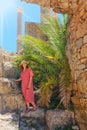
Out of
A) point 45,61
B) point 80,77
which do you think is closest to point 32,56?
point 45,61

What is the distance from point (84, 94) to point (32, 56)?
325 centimetres

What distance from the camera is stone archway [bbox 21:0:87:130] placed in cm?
706

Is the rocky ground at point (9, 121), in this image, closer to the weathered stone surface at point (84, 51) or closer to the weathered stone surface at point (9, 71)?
the weathered stone surface at point (9, 71)

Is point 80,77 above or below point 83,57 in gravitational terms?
below

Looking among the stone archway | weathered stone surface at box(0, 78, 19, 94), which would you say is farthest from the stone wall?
the stone archway

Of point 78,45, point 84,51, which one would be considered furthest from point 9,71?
point 84,51

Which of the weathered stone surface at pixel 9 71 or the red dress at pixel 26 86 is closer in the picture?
the red dress at pixel 26 86

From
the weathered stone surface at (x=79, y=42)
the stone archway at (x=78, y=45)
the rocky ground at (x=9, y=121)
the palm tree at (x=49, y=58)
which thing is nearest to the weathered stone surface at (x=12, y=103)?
the rocky ground at (x=9, y=121)

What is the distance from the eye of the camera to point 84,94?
7.30 m

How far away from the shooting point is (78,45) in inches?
289

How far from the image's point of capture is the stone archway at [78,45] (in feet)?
23.2

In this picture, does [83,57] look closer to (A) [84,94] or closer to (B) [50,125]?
(A) [84,94]

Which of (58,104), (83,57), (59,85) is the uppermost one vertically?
(83,57)

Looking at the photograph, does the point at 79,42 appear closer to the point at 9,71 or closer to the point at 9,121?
A: the point at 9,121
